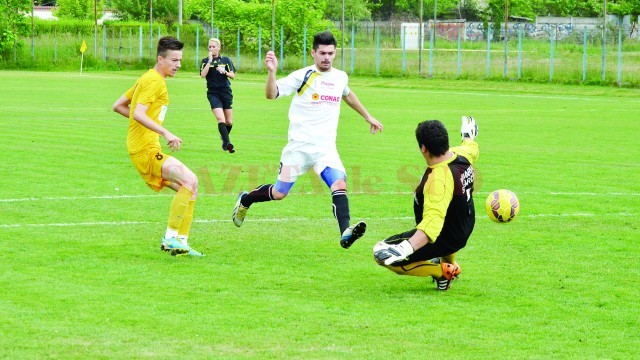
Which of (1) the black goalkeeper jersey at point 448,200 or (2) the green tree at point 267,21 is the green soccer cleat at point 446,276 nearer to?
(1) the black goalkeeper jersey at point 448,200

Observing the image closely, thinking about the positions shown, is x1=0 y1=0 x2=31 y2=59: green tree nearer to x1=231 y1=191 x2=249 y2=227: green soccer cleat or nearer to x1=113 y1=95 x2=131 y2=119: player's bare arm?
x1=113 y1=95 x2=131 y2=119: player's bare arm

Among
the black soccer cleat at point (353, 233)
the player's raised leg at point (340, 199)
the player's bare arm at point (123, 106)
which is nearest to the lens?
the black soccer cleat at point (353, 233)

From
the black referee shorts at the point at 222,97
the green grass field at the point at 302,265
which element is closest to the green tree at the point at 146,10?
the black referee shorts at the point at 222,97

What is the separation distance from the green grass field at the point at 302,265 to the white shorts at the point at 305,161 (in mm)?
767

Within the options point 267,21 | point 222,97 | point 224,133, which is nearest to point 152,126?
point 224,133

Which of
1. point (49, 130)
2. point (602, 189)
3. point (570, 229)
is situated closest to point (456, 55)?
point (49, 130)

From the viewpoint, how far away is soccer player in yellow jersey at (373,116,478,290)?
8000mm

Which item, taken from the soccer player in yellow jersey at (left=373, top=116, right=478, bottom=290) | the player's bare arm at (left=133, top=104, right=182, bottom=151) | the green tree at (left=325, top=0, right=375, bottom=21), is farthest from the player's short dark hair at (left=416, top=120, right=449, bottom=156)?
the green tree at (left=325, top=0, right=375, bottom=21)

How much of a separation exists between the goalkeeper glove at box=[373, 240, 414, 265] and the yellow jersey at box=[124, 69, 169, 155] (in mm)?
3088

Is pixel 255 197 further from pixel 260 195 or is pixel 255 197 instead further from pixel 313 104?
pixel 313 104

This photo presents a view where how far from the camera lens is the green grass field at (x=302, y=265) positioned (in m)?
7.05

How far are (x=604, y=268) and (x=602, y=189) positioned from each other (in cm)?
553

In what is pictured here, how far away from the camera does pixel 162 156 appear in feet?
33.3

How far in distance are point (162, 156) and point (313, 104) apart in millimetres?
1543
